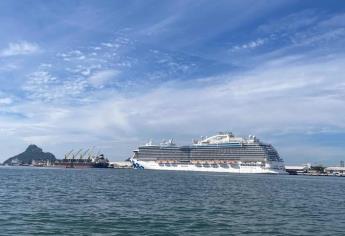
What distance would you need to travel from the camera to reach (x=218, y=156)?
182125mm

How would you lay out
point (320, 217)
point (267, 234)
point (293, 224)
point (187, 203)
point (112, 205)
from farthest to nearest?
point (187, 203) → point (112, 205) → point (320, 217) → point (293, 224) → point (267, 234)

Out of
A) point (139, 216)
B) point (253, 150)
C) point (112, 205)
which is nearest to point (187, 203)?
point (112, 205)

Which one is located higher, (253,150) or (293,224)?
(253,150)

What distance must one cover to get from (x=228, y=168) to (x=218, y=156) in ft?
24.8

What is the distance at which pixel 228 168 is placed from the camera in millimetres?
176625

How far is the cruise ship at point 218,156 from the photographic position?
17400 cm

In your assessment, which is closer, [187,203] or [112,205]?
[112,205]

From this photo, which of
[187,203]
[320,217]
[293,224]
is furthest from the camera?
[187,203]

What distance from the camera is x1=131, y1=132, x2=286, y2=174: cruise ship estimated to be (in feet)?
571

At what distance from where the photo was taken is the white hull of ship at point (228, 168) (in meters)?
170

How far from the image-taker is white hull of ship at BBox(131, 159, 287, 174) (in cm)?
17038

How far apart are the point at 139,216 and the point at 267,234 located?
9080 mm

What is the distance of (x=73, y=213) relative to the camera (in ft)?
100

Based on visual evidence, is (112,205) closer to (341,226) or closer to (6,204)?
(6,204)
